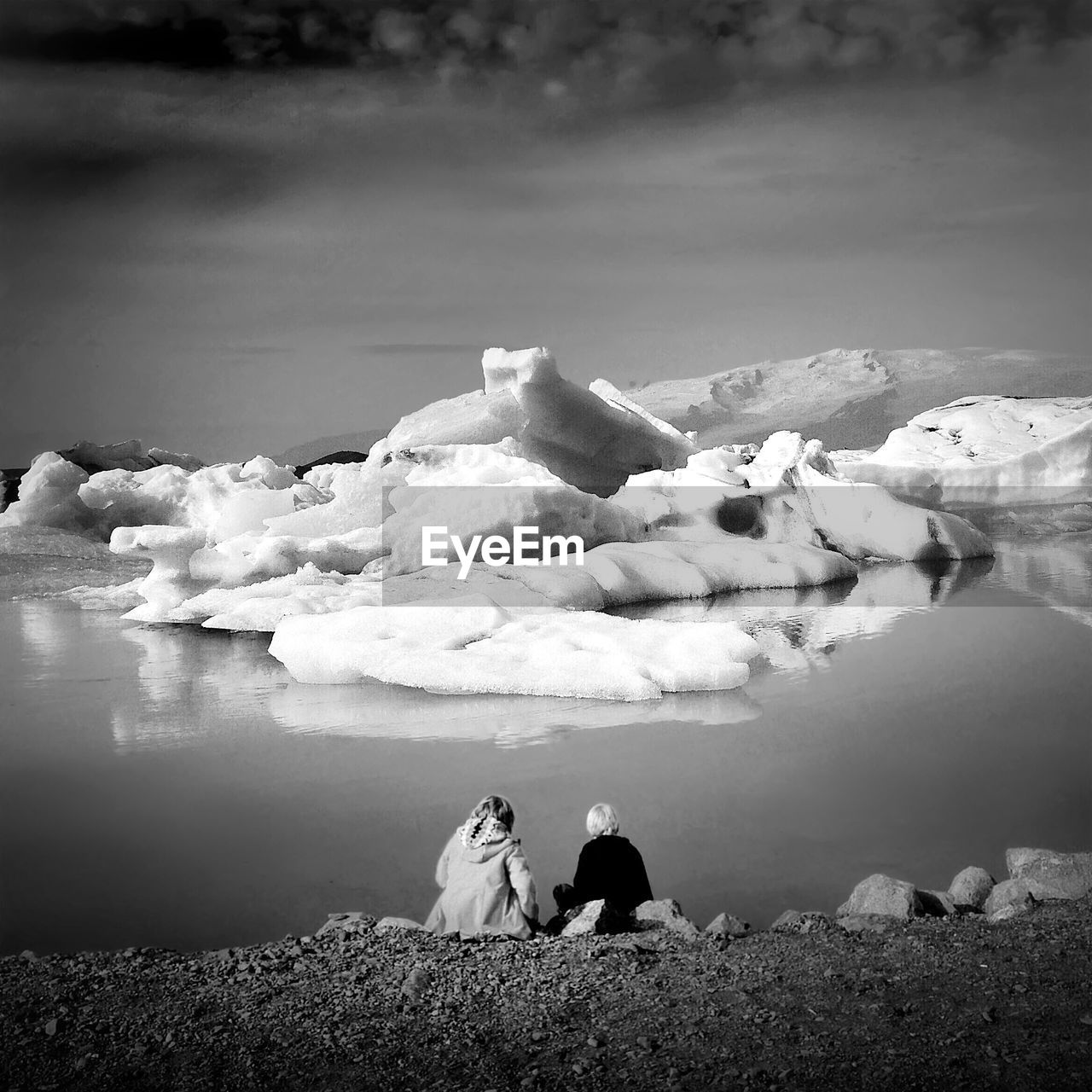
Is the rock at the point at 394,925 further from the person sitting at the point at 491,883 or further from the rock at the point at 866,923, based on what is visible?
the rock at the point at 866,923

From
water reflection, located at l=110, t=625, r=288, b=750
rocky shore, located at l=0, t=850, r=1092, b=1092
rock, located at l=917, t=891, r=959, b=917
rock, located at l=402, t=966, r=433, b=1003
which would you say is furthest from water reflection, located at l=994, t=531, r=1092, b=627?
rock, located at l=402, t=966, r=433, b=1003

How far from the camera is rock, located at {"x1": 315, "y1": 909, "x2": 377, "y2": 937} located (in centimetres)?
227

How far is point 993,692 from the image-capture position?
5004 mm

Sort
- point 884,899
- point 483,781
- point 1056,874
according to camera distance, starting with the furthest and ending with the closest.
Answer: point 483,781, point 1056,874, point 884,899

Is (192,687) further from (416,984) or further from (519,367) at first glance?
(519,367)

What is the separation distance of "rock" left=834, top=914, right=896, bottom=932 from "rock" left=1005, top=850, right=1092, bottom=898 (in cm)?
49

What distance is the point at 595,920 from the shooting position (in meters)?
2.29

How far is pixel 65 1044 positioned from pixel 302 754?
7.06ft

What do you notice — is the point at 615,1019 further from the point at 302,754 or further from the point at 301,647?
the point at 301,647

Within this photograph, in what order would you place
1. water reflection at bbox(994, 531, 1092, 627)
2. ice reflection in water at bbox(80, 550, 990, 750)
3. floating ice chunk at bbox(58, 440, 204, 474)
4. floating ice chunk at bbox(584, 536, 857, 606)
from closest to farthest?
1. ice reflection in water at bbox(80, 550, 990, 750)
2. floating ice chunk at bbox(584, 536, 857, 606)
3. water reflection at bbox(994, 531, 1092, 627)
4. floating ice chunk at bbox(58, 440, 204, 474)

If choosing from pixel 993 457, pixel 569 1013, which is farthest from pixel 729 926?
pixel 993 457

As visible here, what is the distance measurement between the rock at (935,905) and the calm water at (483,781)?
0.28 meters

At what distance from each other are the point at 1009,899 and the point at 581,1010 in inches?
48.1

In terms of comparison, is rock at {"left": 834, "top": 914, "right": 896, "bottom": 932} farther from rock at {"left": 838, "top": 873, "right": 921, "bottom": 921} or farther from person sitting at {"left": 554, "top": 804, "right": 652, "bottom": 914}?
person sitting at {"left": 554, "top": 804, "right": 652, "bottom": 914}
